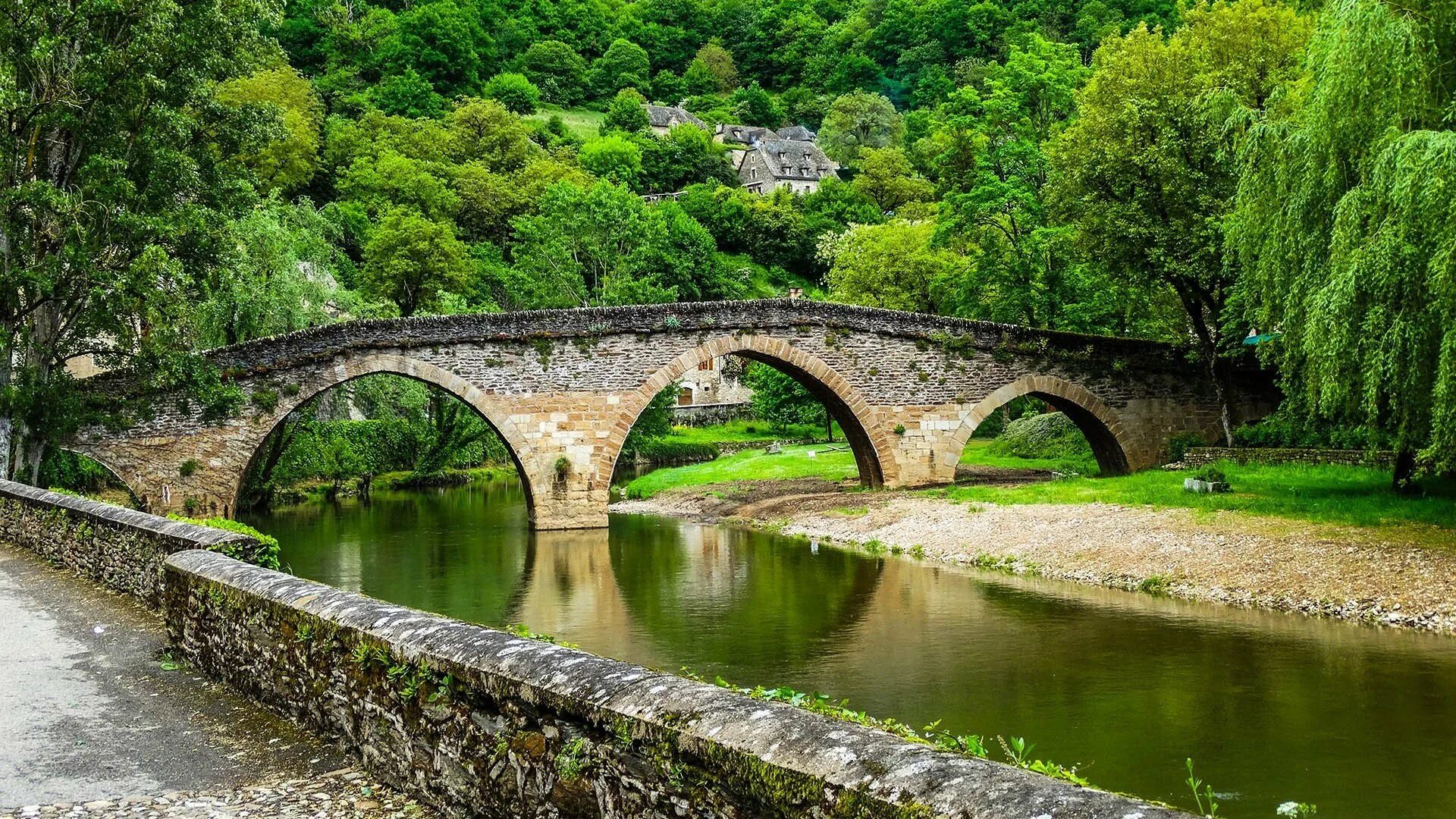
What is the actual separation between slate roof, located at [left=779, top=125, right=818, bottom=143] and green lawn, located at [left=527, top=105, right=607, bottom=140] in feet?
52.5

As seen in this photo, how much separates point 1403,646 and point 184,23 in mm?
18946

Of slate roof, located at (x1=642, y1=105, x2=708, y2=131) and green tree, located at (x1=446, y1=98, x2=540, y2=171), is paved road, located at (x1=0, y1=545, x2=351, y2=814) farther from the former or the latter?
slate roof, located at (x1=642, y1=105, x2=708, y2=131)

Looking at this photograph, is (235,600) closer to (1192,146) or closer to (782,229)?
(1192,146)

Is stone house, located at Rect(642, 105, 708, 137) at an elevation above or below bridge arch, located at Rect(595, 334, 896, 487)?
above

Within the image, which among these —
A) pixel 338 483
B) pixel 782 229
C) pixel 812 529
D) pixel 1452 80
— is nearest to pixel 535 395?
pixel 812 529

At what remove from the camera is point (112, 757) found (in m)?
5.30

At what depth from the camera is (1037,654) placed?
1137 cm

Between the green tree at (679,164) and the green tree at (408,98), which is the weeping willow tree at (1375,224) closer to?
the green tree at (408,98)

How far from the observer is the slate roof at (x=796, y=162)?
87312 millimetres

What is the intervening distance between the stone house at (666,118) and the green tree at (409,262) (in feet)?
164

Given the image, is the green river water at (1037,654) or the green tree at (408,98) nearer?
the green river water at (1037,654)

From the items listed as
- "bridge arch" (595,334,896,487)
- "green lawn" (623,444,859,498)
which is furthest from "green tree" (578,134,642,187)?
"bridge arch" (595,334,896,487)

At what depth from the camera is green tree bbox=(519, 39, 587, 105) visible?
98125 mm

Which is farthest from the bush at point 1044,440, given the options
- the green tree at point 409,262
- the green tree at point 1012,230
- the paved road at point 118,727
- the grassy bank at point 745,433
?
the paved road at point 118,727
